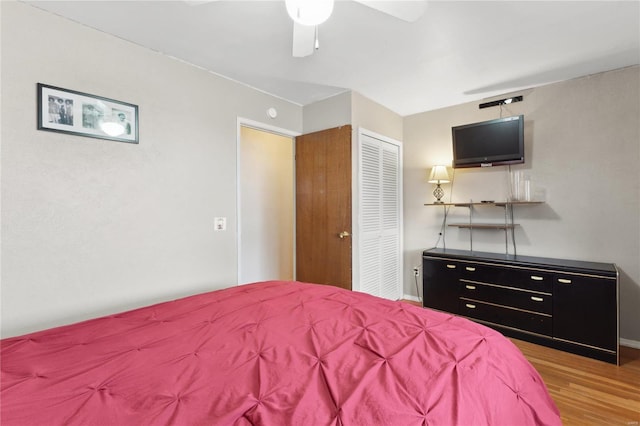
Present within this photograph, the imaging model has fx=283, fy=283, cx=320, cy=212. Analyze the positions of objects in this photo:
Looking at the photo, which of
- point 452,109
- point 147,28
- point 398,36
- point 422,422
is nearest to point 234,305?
point 422,422

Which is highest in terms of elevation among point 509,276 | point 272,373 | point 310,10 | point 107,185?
point 310,10

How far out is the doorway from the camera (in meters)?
3.84

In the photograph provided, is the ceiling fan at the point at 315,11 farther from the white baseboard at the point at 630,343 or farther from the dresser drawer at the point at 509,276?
the white baseboard at the point at 630,343

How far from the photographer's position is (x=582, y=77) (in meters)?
2.78

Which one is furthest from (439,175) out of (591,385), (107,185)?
(107,185)

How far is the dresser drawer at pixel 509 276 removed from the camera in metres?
2.62

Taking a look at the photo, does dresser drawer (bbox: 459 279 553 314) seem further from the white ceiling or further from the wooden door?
the white ceiling

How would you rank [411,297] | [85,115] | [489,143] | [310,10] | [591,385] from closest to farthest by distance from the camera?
1. [310,10]
2. [85,115]
3. [591,385]
4. [489,143]
5. [411,297]

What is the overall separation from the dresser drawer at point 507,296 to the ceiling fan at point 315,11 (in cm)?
261

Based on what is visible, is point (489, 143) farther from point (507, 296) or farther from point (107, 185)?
point (107, 185)

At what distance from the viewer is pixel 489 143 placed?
313 cm

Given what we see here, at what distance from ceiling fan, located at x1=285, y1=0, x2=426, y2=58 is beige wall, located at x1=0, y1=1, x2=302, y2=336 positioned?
4.17ft

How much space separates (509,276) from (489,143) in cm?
144

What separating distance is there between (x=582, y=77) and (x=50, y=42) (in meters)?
4.40
